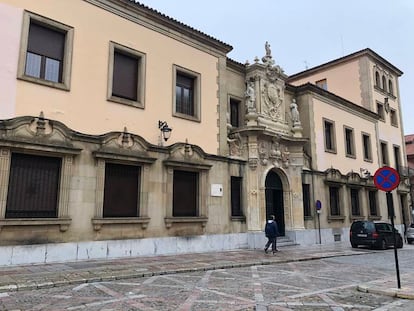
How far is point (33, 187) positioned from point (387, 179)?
9.87 meters

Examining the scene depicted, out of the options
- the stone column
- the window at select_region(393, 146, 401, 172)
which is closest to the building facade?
the stone column

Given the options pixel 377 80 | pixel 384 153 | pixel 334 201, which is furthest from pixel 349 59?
pixel 334 201

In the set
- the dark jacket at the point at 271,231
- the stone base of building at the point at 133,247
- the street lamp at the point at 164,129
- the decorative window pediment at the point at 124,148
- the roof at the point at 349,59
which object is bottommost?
the stone base of building at the point at 133,247

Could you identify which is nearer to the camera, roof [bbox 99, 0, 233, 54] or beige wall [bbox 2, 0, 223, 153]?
beige wall [bbox 2, 0, 223, 153]

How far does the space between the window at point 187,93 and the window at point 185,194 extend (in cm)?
257

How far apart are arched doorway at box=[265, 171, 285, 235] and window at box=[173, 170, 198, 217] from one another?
4855 millimetres

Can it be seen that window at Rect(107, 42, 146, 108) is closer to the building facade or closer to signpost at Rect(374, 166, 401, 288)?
the building facade

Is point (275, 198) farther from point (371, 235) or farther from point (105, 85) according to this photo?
point (105, 85)

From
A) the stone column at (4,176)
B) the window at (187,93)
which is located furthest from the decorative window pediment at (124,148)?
the window at (187,93)

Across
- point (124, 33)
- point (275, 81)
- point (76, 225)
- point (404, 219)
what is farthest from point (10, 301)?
point (404, 219)

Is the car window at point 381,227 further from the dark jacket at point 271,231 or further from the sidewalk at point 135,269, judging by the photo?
the dark jacket at point 271,231

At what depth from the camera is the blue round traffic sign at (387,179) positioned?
833 cm

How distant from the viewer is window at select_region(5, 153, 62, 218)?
10422 mm

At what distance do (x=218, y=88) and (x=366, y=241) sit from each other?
10898 millimetres
